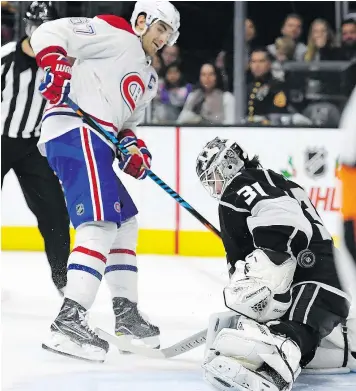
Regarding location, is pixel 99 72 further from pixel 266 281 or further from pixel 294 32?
pixel 294 32

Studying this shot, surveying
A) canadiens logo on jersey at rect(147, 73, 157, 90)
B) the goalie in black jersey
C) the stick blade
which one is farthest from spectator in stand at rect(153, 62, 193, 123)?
the goalie in black jersey

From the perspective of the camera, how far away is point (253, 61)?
4.71 meters

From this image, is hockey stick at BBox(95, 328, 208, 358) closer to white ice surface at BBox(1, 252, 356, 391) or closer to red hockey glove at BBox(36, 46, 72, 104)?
white ice surface at BBox(1, 252, 356, 391)

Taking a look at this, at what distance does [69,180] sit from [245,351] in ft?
2.60

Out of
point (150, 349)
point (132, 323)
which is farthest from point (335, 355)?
point (132, 323)

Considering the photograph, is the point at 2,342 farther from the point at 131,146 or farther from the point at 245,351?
the point at 245,351

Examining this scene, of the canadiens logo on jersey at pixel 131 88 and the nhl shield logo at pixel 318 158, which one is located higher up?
the canadiens logo on jersey at pixel 131 88

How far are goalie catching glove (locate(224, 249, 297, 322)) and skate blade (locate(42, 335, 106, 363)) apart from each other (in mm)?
483

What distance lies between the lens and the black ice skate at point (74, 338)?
2.23 metres

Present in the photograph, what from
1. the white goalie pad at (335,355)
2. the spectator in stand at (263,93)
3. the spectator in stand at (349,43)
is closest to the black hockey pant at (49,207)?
the white goalie pad at (335,355)

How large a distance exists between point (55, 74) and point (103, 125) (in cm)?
22

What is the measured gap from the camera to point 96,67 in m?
2.48

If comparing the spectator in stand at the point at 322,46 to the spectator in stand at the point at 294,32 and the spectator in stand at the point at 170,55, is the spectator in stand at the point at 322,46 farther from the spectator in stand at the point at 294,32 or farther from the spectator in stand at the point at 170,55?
the spectator in stand at the point at 170,55

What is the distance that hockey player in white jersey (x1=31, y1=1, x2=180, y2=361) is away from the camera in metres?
2.33
